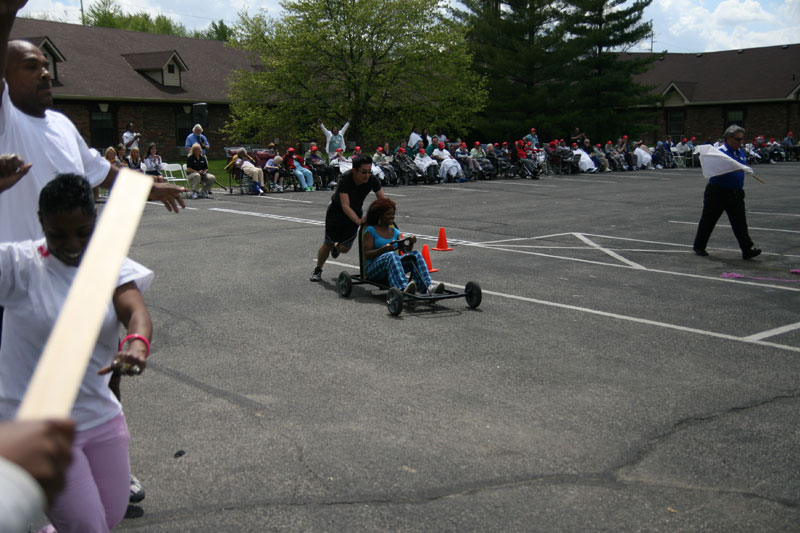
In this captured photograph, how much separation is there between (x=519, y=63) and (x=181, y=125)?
59.8ft

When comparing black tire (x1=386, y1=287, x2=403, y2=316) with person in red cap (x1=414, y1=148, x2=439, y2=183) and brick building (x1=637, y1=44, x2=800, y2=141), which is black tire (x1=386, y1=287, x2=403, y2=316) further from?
brick building (x1=637, y1=44, x2=800, y2=141)

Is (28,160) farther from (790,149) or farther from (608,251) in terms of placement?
(790,149)

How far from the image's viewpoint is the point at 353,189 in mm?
10062

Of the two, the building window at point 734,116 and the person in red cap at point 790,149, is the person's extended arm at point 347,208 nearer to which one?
the person in red cap at point 790,149

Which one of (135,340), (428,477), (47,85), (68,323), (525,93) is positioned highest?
(525,93)

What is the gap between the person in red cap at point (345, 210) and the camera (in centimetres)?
995

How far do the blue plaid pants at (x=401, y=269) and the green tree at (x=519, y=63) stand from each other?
117ft

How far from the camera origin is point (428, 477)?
447cm

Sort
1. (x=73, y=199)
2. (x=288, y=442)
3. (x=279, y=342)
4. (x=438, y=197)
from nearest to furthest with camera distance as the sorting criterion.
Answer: (x=73, y=199)
(x=288, y=442)
(x=279, y=342)
(x=438, y=197)

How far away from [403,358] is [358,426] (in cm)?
166

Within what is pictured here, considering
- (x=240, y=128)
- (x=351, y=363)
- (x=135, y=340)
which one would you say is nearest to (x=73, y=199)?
(x=135, y=340)

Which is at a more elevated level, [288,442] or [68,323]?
[68,323]

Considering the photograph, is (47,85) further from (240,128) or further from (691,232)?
(240,128)

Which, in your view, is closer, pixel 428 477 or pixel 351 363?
pixel 428 477
